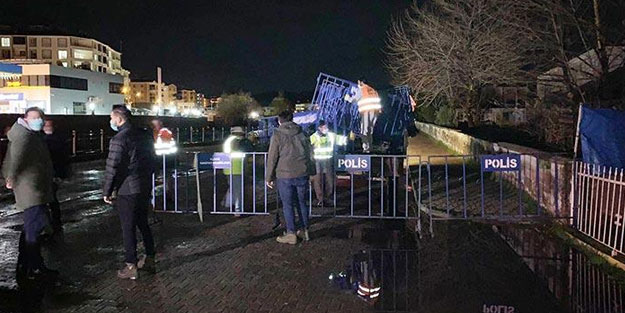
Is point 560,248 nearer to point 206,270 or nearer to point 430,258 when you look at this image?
point 430,258

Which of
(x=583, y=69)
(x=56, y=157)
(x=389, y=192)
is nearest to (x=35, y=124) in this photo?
(x=56, y=157)

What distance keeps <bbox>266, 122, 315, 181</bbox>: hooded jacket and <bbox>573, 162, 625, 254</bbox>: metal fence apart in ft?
13.2

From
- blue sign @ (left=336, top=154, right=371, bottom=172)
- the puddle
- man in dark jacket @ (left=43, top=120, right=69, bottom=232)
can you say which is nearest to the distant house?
the puddle

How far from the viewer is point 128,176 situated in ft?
22.1

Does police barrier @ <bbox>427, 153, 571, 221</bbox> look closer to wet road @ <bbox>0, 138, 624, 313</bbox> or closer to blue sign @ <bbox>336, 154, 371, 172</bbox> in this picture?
wet road @ <bbox>0, 138, 624, 313</bbox>

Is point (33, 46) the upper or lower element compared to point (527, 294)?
upper

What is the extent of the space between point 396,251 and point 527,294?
224 centimetres

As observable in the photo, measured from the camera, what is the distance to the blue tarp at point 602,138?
976cm

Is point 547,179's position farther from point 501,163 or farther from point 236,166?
point 236,166

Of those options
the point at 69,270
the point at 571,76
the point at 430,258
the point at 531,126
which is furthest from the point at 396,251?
the point at 531,126

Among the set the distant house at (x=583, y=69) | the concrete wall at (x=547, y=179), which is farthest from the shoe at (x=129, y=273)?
the distant house at (x=583, y=69)

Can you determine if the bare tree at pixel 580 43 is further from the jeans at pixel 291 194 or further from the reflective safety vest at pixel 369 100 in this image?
the jeans at pixel 291 194

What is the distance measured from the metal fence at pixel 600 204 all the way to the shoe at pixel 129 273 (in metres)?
5.78

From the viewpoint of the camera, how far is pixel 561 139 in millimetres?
17453
